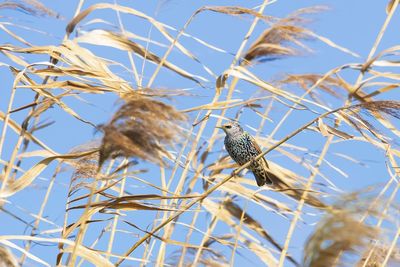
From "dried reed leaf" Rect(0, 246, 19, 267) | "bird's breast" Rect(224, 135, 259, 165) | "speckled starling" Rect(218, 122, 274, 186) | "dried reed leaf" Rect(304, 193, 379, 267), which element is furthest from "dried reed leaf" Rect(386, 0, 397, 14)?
"dried reed leaf" Rect(0, 246, 19, 267)

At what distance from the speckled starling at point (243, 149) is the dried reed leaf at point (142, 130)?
229 centimetres

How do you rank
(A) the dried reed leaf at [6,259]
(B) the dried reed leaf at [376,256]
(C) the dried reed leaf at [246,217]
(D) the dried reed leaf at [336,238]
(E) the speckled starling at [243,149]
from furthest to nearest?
(E) the speckled starling at [243,149] → (C) the dried reed leaf at [246,217] → (B) the dried reed leaf at [376,256] → (A) the dried reed leaf at [6,259] → (D) the dried reed leaf at [336,238]

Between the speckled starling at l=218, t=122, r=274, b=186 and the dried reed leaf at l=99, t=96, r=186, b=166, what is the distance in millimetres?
2292

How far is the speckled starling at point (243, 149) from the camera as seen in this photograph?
13.6ft

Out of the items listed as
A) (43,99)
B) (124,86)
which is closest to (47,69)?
(43,99)

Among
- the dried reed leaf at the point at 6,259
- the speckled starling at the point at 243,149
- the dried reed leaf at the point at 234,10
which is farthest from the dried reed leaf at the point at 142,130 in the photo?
the speckled starling at the point at 243,149

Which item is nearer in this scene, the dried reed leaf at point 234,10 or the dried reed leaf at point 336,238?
the dried reed leaf at point 336,238

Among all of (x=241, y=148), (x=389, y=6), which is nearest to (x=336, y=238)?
(x=389, y=6)

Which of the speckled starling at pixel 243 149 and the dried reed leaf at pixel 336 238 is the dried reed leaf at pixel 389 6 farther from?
the dried reed leaf at pixel 336 238

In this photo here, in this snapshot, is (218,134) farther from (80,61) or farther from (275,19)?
(80,61)

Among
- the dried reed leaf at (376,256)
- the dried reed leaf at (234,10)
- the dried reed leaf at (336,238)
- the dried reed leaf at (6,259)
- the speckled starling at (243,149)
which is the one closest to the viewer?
the dried reed leaf at (336,238)

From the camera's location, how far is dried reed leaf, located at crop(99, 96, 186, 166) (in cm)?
168

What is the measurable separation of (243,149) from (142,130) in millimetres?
2603

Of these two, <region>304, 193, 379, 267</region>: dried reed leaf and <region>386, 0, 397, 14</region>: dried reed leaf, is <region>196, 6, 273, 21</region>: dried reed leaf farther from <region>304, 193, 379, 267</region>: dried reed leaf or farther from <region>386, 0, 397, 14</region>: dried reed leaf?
<region>304, 193, 379, 267</region>: dried reed leaf
